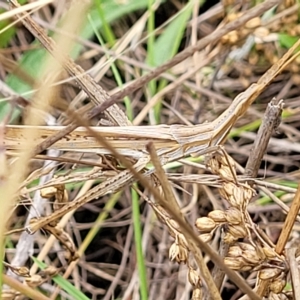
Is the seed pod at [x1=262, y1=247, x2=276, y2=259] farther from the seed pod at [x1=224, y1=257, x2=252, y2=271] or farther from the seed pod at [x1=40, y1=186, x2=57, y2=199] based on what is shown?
the seed pod at [x1=40, y1=186, x2=57, y2=199]

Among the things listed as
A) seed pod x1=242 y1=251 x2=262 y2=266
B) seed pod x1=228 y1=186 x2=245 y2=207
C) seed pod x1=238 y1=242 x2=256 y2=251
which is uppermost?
seed pod x1=228 y1=186 x2=245 y2=207

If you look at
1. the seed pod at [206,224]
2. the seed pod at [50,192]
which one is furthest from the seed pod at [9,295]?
the seed pod at [206,224]

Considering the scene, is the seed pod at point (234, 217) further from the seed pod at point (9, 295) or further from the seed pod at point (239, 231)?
the seed pod at point (9, 295)

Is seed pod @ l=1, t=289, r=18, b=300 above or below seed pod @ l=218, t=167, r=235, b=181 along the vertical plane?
below

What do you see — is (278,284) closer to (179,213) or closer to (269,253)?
(269,253)

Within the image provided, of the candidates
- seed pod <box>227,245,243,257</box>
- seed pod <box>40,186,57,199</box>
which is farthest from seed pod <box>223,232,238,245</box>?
seed pod <box>40,186,57,199</box>

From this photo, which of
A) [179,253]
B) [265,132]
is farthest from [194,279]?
[265,132]
